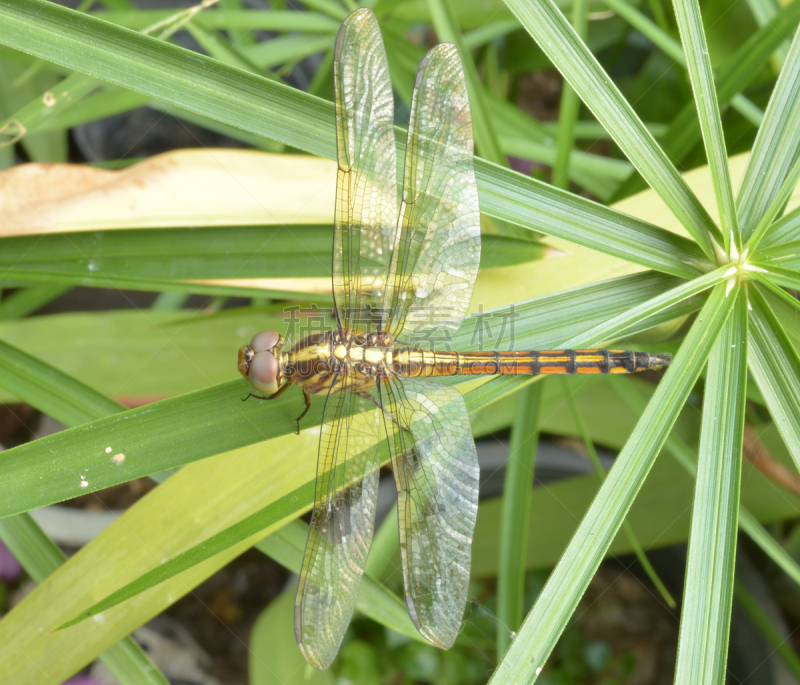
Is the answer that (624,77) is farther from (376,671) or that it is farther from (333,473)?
(376,671)

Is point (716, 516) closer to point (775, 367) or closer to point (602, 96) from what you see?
point (775, 367)

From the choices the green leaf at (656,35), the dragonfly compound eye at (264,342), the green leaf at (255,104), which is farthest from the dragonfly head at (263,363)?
the green leaf at (656,35)

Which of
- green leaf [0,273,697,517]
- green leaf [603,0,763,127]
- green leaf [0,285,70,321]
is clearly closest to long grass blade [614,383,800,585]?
green leaf [0,273,697,517]

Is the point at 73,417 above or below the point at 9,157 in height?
below

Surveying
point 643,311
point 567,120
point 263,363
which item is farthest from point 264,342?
point 567,120

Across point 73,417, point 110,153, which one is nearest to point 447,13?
point 73,417

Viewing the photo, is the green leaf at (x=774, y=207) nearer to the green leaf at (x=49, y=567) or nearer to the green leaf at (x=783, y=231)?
the green leaf at (x=783, y=231)
